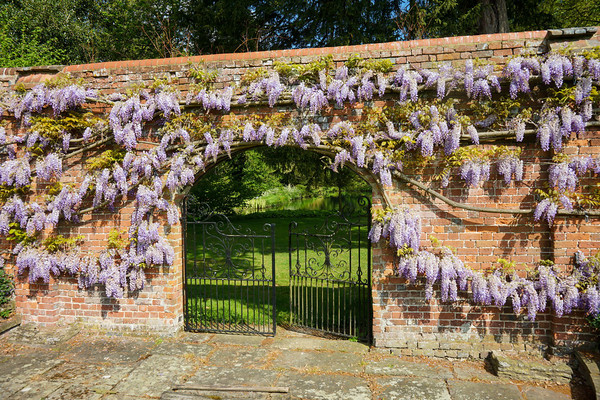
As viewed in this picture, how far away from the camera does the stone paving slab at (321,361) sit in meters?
4.86

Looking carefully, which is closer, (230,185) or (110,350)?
(110,350)

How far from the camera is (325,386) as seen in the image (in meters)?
4.45

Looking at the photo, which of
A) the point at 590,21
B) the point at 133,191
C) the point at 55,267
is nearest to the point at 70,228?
the point at 55,267

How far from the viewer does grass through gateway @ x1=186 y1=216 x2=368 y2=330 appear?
229 inches

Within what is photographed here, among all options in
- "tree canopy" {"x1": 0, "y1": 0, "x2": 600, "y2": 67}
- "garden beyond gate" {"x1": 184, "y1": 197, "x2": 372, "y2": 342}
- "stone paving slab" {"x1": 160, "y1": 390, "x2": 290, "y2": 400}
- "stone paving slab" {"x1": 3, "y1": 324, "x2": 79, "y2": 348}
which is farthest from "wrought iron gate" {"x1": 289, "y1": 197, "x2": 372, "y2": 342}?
"tree canopy" {"x1": 0, "y1": 0, "x2": 600, "y2": 67}

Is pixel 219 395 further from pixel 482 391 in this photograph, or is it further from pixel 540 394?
pixel 540 394

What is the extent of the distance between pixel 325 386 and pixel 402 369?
1.02 m

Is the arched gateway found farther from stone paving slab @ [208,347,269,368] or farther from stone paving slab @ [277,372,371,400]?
stone paving slab @ [277,372,371,400]

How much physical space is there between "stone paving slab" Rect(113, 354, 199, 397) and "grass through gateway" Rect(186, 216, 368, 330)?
2.53 feet

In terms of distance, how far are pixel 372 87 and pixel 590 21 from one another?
43.2ft

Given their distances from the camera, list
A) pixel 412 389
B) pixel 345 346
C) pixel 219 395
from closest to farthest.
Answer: pixel 219 395 → pixel 412 389 → pixel 345 346

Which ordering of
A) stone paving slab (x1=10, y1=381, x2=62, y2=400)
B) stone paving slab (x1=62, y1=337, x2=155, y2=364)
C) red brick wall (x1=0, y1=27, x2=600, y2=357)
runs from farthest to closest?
stone paving slab (x1=62, y1=337, x2=155, y2=364) < red brick wall (x1=0, y1=27, x2=600, y2=357) < stone paving slab (x1=10, y1=381, x2=62, y2=400)

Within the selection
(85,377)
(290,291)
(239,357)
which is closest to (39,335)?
(85,377)

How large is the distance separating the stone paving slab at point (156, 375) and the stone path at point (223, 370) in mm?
11
